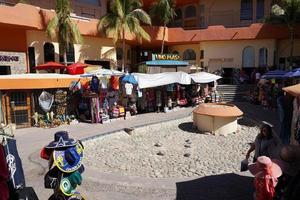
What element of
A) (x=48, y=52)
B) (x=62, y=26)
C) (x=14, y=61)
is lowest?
(x=14, y=61)

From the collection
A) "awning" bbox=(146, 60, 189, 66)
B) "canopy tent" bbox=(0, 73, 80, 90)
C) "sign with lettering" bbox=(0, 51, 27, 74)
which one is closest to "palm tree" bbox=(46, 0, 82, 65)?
"sign with lettering" bbox=(0, 51, 27, 74)

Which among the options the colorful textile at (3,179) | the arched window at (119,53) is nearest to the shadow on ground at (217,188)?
the colorful textile at (3,179)

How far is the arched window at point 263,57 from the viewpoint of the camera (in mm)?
27769

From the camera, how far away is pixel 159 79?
689 inches

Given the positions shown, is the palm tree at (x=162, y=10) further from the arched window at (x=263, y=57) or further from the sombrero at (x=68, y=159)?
the sombrero at (x=68, y=159)

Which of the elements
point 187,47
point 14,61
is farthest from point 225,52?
point 14,61

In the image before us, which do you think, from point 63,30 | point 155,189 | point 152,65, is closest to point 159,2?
point 152,65

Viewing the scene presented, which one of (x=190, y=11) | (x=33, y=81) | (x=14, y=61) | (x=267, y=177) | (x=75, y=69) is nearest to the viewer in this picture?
(x=267, y=177)

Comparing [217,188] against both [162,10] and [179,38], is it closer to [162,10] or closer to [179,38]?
[162,10]

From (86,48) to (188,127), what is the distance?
39.7 feet

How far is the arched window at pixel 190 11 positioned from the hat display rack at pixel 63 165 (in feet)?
96.1

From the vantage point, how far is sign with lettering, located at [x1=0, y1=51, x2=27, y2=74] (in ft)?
61.2

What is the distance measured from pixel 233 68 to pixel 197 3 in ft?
27.2

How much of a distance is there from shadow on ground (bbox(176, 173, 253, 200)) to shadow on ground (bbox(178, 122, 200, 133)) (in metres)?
6.69
